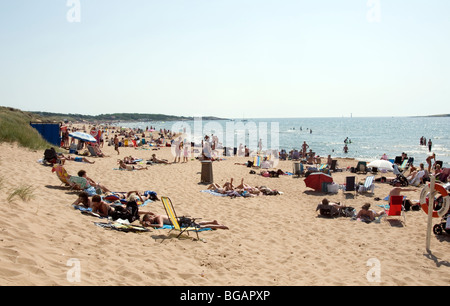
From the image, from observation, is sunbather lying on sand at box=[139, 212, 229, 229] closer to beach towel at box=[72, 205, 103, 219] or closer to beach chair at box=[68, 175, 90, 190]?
beach towel at box=[72, 205, 103, 219]

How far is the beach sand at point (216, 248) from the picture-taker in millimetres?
3898

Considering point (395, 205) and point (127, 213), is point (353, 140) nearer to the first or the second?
point (395, 205)

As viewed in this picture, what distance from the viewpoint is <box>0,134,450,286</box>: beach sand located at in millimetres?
3898

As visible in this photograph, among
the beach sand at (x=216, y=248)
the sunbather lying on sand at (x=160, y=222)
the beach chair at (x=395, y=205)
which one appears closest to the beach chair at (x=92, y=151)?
the beach sand at (x=216, y=248)

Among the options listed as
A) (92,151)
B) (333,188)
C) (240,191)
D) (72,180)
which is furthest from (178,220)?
(92,151)

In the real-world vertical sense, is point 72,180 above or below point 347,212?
above

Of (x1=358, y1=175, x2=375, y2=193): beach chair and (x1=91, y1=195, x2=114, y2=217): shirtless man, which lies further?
(x1=358, y1=175, x2=375, y2=193): beach chair

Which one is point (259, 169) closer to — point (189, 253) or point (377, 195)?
point (377, 195)

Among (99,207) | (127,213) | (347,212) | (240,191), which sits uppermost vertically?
(99,207)

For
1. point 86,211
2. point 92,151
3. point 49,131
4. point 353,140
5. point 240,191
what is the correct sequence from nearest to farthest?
point 86,211 → point 240,191 → point 92,151 → point 49,131 → point 353,140

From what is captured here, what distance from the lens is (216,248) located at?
5.49 m

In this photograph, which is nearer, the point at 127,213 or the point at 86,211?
the point at 86,211

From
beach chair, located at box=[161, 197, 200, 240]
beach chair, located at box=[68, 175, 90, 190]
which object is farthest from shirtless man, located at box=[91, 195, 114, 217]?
beach chair, located at box=[68, 175, 90, 190]
